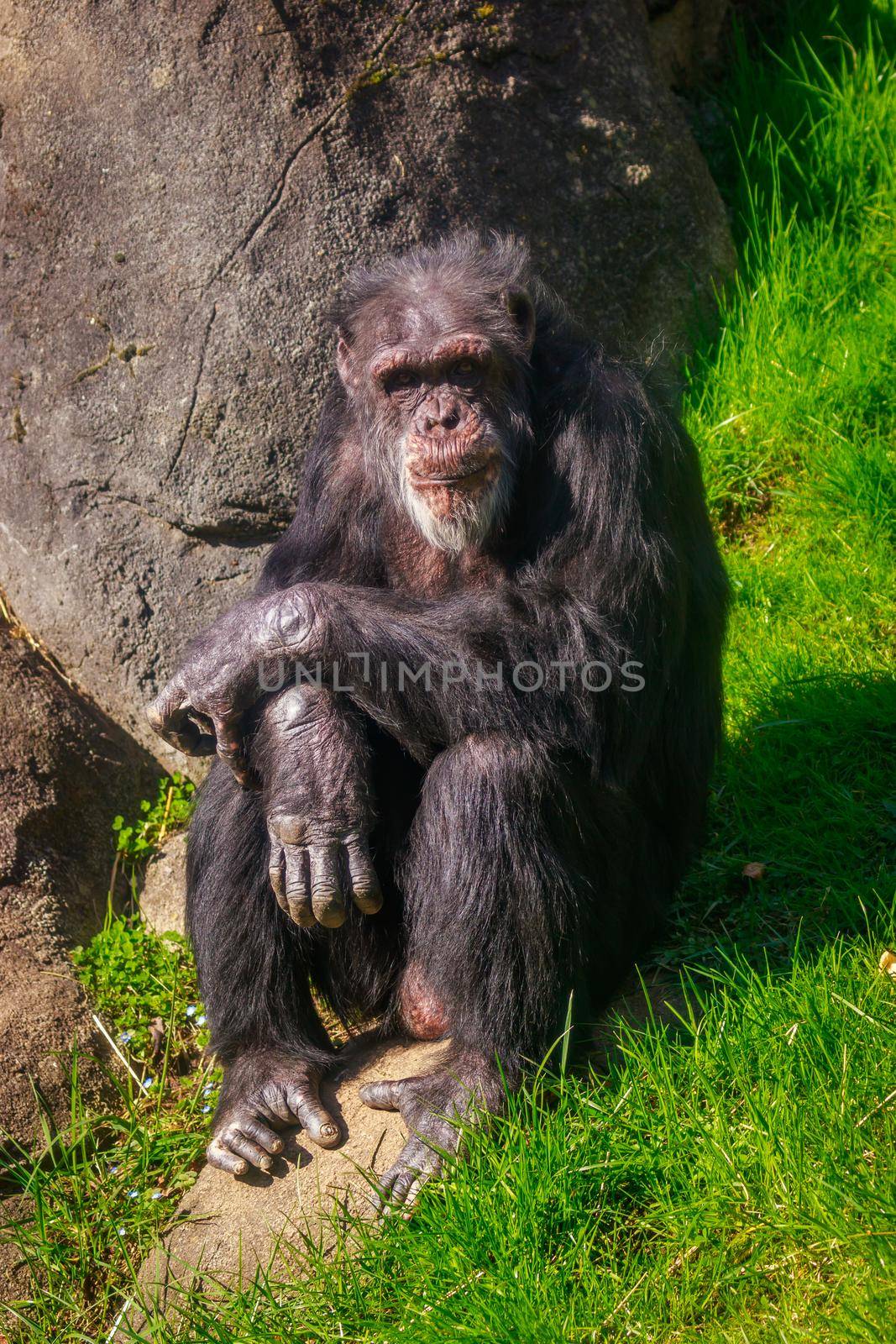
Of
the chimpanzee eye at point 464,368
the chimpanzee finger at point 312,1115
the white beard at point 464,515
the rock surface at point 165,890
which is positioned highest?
the chimpanzee eye at point 464,368

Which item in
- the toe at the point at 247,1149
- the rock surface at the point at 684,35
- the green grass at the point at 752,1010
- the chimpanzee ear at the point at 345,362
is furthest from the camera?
the rock surface at the point at 684,35

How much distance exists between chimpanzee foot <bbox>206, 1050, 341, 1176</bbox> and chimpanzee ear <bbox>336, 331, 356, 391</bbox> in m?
2.12

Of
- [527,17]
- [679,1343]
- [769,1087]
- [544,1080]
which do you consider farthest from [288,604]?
[527,17]

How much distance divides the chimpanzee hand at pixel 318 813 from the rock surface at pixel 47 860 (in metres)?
1.41

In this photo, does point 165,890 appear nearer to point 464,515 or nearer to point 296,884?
point 296,884

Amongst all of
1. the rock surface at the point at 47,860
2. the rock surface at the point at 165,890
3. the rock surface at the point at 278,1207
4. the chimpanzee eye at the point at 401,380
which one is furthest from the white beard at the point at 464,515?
the rock surface at the point at 47,860

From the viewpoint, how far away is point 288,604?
3.59 metres

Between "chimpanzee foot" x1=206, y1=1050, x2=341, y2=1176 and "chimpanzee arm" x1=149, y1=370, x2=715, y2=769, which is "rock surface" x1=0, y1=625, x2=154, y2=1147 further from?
"chimpanzee arm" x1=149, y1=370, x2=715, y2=769

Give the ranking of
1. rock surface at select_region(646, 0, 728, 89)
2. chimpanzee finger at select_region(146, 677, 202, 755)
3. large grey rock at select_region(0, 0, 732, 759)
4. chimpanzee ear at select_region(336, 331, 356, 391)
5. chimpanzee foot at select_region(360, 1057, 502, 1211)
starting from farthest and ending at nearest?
1. rock surface at select_region(646, 0, 728, 89)
2. large grey rock at select_region(0, 0, 732, 759)
3. chimpanzee ear at select_region(336, 331, 356, 391)
4. chimpanzee finger at select_region(146, 677, 202, 755)
5. chimpanzee foot at select_region(360, 1057, 502, 1211)

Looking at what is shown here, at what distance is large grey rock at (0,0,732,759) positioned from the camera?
16.6 feet

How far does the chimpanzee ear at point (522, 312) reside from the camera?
12.9 feet

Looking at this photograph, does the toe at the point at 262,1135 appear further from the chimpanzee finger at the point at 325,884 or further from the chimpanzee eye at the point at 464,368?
the chimpanzee eye at the point at 464,368

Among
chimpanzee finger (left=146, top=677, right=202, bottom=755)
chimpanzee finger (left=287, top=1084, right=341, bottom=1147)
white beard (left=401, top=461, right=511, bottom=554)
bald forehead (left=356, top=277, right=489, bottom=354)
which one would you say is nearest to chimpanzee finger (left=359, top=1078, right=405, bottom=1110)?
chimpanzee finger (left=287, top=1084, right=341, bottom=1147)

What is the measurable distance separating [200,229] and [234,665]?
2.29 m
